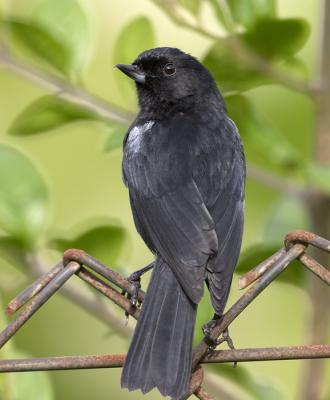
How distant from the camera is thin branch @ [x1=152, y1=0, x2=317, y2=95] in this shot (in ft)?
9.26

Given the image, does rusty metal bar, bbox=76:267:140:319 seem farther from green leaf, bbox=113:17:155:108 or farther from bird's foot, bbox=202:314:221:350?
green leaf, bbox=113:17:155:108

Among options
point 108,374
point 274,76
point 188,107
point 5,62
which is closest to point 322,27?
point 274,76

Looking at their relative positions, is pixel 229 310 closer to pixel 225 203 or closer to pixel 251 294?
pixel 251 294

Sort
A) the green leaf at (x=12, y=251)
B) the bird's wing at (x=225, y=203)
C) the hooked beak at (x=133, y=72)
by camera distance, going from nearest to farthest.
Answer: the bird's wing at (x=225, y=203)
the green leaf at (x=12, y=251)
the hooked beak at (x=133, y=72)

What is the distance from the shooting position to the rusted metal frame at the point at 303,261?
1.78 meters

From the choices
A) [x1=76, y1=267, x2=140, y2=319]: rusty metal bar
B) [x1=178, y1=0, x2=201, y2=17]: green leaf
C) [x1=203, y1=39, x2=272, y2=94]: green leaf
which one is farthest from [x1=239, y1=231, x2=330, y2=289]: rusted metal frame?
[x1=178, y1=0, x2=201, y2=17]: green leaf

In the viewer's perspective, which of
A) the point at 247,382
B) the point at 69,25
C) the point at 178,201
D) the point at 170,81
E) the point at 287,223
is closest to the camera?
the point at 247,382

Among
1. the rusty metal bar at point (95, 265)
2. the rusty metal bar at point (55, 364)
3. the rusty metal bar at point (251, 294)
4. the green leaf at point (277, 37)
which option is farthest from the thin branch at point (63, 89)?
the rusty metal bar at point (55, 364)

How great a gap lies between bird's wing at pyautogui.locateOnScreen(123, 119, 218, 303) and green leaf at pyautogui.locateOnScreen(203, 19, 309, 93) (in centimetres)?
29

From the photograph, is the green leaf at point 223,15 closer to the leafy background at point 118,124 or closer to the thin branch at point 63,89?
the leafy background at point 118,124

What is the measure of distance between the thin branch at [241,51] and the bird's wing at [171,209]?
13.9 inches

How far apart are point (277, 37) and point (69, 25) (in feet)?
1.97

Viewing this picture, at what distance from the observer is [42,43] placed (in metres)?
2.81

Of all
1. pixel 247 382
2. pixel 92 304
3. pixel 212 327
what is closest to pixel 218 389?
pixel 247 382
